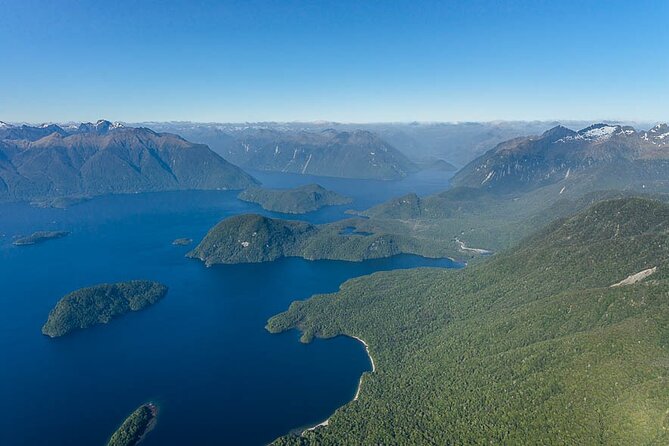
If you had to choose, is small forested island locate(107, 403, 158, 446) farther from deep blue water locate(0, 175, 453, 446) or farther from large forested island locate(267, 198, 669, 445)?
large forested island locate(267, 198, 669, 445)

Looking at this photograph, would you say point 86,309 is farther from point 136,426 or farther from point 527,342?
point 527,342

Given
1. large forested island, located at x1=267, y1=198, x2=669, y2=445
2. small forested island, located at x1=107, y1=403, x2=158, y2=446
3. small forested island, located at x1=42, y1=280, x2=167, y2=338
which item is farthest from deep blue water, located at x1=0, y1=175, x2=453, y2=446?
large forested island, located at x1=267, y1=198, x2=669, y2=445

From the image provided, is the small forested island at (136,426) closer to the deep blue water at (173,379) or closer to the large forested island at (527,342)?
the deep blue water at (173,379)

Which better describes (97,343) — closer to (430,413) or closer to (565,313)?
(430,413)

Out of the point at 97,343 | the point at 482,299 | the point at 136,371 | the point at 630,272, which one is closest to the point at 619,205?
the point at 630,272

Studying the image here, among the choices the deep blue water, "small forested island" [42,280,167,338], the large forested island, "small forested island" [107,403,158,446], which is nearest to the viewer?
the large forested island

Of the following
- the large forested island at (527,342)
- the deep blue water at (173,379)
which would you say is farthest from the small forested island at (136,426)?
the large forested island at (527,342)
